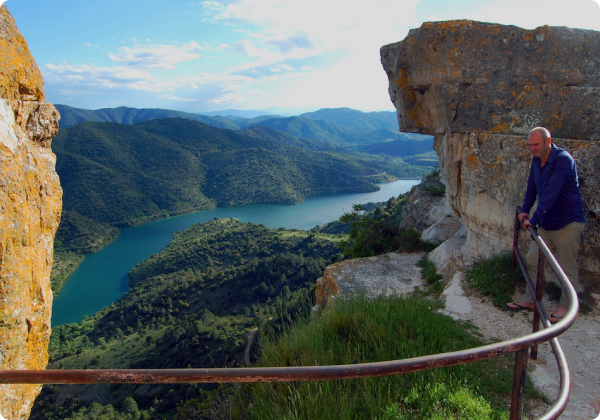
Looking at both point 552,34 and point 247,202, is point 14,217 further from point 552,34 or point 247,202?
point 247,202

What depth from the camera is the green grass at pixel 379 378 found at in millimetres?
2447

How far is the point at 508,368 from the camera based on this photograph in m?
3.16

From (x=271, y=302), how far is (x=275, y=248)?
64.0 feet

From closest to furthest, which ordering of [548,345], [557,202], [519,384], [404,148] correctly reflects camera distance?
[519,384] → [548,345] → [557,202] → [404,148]

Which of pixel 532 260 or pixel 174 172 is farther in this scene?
pixel 174 172

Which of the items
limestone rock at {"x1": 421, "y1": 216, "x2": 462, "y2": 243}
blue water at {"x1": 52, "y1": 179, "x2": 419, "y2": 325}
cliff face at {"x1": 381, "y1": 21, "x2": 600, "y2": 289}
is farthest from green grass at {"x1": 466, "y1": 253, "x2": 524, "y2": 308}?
blue water at {"x1": 52, "y1": 179, "x2": 419, "y2": 325}

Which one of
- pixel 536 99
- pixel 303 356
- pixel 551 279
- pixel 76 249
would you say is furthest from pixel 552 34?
pixel 76 249

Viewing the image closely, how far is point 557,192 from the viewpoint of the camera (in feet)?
12.1

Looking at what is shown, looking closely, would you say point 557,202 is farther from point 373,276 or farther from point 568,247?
point 373,276

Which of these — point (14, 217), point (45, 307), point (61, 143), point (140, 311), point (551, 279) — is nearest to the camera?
point (14, 217)

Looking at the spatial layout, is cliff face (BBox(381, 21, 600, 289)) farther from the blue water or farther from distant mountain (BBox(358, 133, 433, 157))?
distant mountain (BBox(358, 133, 433, 157))

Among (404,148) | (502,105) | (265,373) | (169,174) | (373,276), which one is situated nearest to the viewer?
(265,373)

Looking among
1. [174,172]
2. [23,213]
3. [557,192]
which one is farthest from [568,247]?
[174,172]

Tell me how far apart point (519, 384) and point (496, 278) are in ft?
11.8
